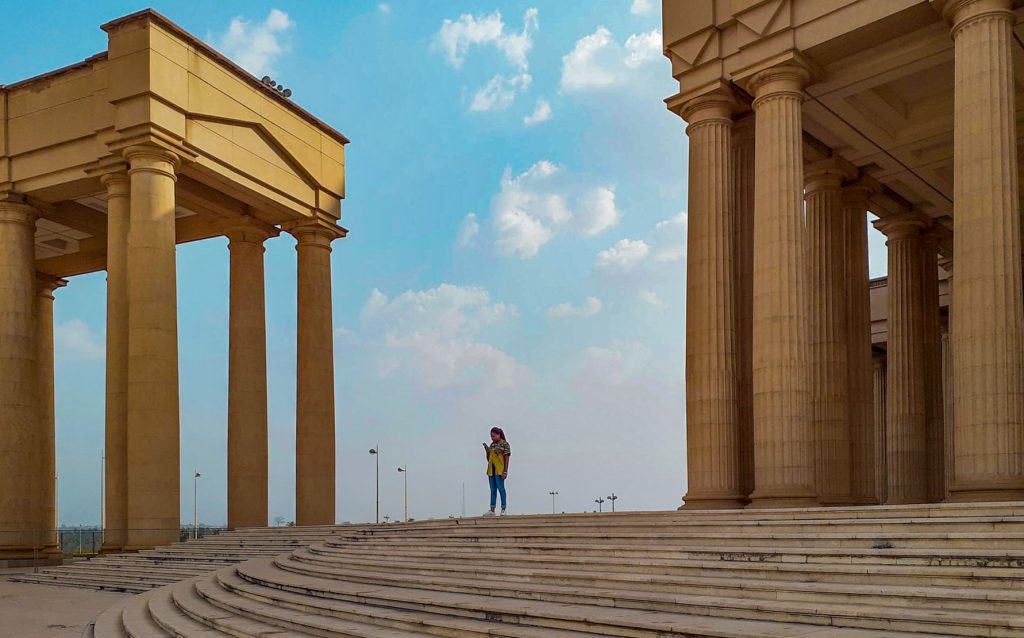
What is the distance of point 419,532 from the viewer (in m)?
26.2

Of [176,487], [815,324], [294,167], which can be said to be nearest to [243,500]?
[176,487]

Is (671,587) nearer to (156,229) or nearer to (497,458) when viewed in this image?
(497,458)

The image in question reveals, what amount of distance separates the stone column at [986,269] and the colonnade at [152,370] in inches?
1071

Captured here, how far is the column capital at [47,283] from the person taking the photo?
177ft

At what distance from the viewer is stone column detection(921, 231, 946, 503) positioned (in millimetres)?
40688

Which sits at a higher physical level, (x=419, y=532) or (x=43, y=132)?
(x=43, y=132)

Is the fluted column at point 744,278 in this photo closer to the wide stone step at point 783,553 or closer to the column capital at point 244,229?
the wide stone step at point 783,553

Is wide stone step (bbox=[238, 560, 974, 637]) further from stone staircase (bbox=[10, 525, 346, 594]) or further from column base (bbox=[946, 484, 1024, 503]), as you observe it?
stone staircase (bbox=[10, 525, 346, 594])

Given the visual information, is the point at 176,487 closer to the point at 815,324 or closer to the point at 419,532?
the point at 419,532

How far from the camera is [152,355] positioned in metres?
37.3

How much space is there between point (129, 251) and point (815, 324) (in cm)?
2512

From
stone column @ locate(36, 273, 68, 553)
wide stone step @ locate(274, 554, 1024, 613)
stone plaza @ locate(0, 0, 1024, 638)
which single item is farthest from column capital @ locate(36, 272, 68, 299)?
wide stone step @ locate(274, 554, 1024, 613)

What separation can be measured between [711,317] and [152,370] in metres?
20.8

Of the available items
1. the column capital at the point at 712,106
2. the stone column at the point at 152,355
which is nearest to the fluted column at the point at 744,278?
the column capital at the point at 712,106
